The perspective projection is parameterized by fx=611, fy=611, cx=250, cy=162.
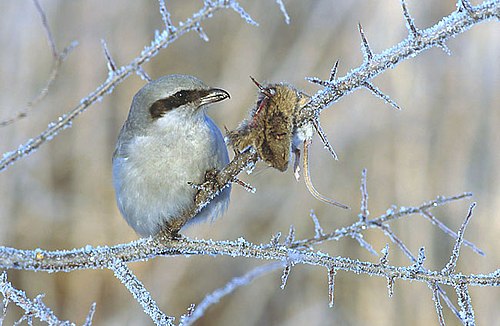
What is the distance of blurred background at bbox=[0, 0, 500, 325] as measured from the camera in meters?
4.29

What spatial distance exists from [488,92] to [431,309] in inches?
62.0

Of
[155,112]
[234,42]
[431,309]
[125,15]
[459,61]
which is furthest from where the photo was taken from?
[234,42]

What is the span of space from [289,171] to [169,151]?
8.55 feet

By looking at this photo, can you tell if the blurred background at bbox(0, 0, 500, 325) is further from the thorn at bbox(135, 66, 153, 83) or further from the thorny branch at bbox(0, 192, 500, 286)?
the thorn at bbox(135, 66, 153, 83)

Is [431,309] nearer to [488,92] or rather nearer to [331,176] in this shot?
[331,176]

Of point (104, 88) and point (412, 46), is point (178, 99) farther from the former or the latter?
A: point (412, 46)

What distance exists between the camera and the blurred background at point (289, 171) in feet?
14.1

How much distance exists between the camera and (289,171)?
15.6 ft

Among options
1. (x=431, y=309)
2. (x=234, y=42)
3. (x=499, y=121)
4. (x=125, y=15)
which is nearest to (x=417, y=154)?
(x=499, y=121)

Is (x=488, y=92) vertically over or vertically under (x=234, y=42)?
under

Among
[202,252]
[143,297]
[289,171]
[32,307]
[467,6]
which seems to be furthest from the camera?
[289,171]

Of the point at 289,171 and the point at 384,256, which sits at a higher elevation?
the point at 289,171

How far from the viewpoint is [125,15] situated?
4.93 m

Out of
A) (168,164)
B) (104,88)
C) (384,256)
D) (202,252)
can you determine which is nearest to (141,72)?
(104,88)
